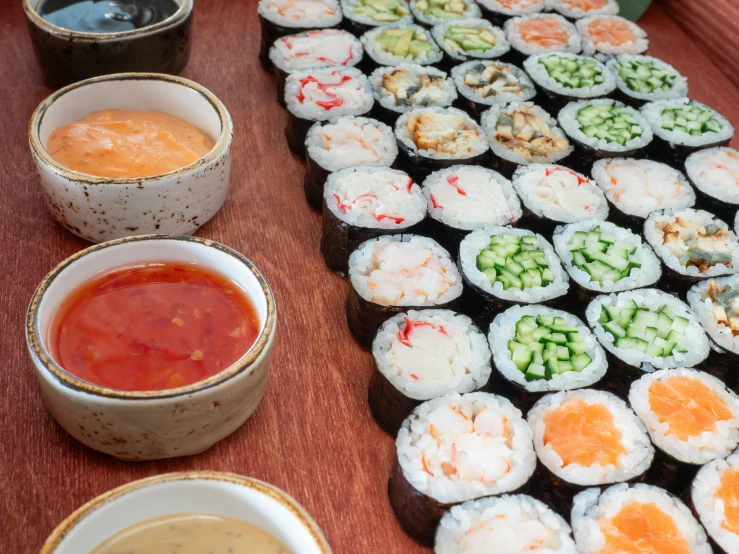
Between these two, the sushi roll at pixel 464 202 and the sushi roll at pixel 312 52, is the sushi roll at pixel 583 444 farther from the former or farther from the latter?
the sushi roll at pixel 312 52

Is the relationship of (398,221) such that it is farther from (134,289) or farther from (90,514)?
(90,514)

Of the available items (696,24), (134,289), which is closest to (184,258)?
(134,289)

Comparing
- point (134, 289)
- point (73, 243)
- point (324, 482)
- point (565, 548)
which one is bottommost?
point (73, 243)

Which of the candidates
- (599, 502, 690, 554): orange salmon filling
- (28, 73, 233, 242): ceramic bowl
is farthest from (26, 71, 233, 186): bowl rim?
(599, 502, 690, 554): orange salmon filling

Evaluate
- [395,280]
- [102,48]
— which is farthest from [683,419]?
[102,48]

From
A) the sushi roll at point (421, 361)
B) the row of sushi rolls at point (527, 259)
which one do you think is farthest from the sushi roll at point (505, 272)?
the sushi roll at point (421, 361)

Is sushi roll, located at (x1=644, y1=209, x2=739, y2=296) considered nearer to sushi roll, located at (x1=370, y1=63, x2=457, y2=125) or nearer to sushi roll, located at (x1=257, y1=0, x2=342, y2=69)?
sushi roll, located at (x1=370, y1=63, x2=457, y2=125)

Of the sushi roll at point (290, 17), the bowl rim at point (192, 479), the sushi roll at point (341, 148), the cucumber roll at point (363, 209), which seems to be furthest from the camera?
the sushi roll at point (290, 17)

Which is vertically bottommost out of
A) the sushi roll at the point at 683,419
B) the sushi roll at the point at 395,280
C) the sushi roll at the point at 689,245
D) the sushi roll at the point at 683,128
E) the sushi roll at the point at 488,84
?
the sushi roll at the point at 395,280
